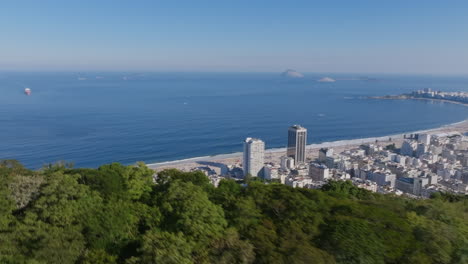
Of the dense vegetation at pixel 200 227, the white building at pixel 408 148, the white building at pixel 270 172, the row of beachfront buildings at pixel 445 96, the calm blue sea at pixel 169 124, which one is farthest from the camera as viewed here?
the row of beachfront buildings at pixel 445 96

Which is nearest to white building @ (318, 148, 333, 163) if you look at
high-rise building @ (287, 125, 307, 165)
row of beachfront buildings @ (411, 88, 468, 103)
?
high-rise building @ (287, 125, 307, 165)

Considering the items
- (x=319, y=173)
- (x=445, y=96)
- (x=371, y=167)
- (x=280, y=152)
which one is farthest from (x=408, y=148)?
(x=445, y=96)

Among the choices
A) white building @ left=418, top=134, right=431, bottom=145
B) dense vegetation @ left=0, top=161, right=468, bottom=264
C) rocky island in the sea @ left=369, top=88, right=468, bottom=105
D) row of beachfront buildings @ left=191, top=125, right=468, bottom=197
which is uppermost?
dense vegetation @ left=0, top=161, right=468, bottom=264

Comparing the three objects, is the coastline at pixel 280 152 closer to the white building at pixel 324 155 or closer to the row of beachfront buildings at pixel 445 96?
the white building at pixel 324 155

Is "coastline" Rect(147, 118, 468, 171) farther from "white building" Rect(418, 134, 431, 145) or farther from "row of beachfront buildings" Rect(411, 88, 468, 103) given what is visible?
"row of beachfront buildings" Rect(411, 88, 468, 103)

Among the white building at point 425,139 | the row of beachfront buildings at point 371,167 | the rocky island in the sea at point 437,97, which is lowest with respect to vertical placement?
the row of beachfront buildings at point 371,167

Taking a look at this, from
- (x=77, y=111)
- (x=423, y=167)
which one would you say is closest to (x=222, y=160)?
(x=423, y=167)

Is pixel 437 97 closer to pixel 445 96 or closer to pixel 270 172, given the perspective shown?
pixel 445 96

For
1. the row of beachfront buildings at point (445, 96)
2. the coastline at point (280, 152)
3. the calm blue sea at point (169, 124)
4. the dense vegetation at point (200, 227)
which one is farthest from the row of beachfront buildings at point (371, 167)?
the row of beachfront buildings at point (445, 96)
